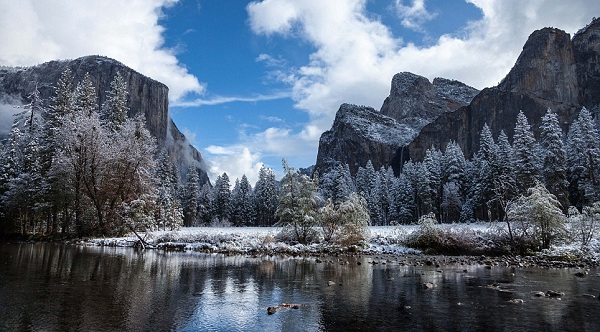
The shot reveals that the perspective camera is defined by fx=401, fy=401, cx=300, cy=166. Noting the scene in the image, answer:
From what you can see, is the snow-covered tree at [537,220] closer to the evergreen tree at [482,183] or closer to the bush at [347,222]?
the bush at [347,222]

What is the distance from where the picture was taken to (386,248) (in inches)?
1339

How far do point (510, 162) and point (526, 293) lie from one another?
152ft

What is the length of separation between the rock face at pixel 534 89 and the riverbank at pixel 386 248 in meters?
111

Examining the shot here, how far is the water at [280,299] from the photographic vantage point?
31.9 feet

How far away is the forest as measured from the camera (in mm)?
37625

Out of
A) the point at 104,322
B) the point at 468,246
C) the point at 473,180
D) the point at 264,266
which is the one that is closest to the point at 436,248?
the point at 468,246

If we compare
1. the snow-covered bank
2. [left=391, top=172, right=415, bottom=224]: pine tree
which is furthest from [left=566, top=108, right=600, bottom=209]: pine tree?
A: the snow-covered bank

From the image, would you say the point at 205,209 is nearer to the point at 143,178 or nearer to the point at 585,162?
the point at 143,178

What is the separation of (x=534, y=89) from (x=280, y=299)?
155 m

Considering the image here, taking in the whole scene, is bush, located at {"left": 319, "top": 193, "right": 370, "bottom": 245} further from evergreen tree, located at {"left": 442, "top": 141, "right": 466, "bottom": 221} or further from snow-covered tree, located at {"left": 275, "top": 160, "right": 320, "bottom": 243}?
evergreen tree, located at {"left": 442, "top": 141, "right": 466, "bottom": 221}

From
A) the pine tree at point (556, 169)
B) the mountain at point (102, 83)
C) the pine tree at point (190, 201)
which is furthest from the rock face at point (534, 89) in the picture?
the mountain at point (102, 83)

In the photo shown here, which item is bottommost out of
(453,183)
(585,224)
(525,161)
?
(585,224)

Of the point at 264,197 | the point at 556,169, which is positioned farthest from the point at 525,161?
the point at 264,197

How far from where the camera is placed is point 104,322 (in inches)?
370
